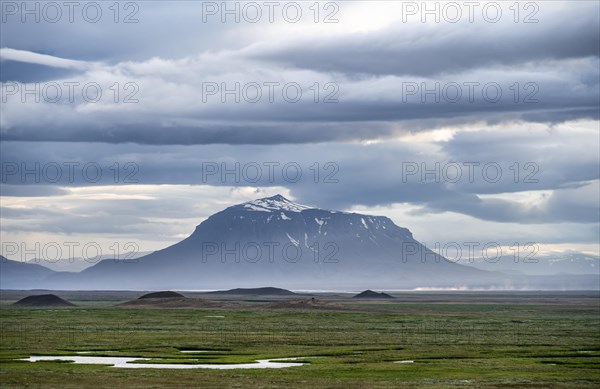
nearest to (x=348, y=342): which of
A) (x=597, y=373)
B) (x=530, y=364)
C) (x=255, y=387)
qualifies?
(x=530, y=364)

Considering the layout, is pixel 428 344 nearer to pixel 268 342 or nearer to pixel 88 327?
pixel 268 342

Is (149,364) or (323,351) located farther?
(323,351)

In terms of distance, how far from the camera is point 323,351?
94.0 m

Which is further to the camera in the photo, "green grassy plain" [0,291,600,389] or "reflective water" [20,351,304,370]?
"reflective water" [20,351,304,370]

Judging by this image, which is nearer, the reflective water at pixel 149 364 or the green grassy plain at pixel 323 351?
the green grassy plain at pixel 323 351

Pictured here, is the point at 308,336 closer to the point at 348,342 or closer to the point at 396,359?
the point at 348,342

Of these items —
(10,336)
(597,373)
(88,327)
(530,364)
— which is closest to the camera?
(597,373)

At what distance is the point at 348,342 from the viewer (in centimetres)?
10681

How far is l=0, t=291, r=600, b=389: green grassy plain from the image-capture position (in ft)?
223

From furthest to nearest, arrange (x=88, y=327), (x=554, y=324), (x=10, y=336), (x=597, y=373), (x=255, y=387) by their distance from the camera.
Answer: (x=554, y=324), (x=88, y=327), (x=10, y=336), (x=597, y=373), (x=255, y=387)

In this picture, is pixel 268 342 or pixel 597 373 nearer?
pixel 597 373

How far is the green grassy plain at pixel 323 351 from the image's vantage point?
2677 inches

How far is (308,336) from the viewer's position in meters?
116

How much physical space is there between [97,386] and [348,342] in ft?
155
